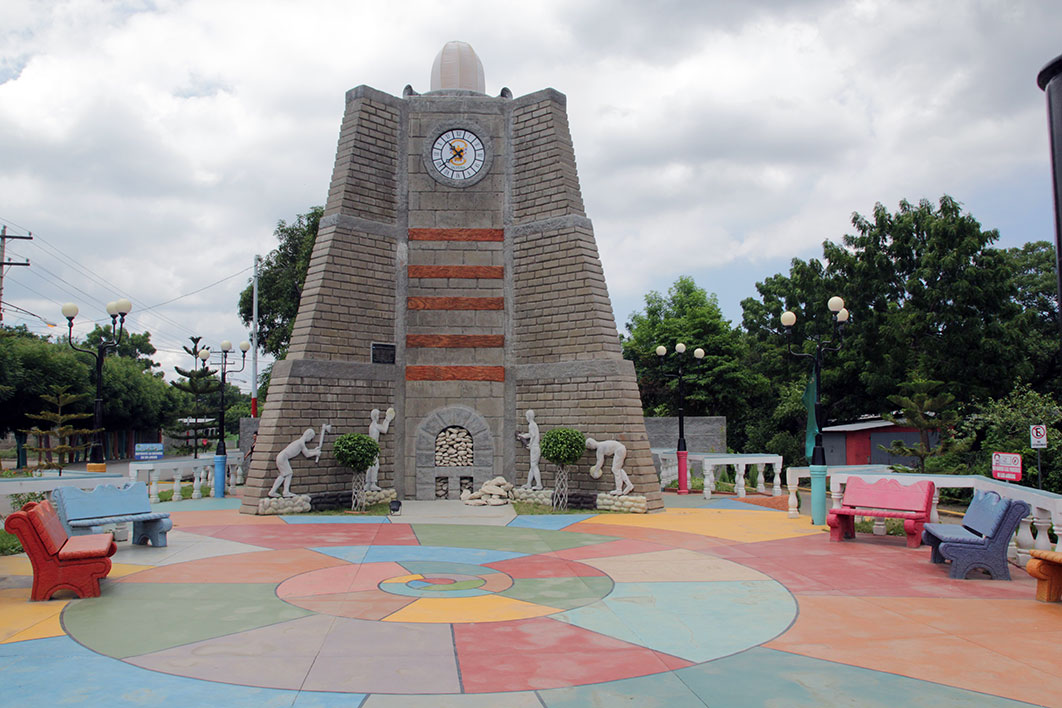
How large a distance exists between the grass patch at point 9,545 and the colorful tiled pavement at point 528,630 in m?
1.30

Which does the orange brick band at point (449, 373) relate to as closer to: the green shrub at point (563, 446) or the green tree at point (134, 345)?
the green shrub at point (563, 446)

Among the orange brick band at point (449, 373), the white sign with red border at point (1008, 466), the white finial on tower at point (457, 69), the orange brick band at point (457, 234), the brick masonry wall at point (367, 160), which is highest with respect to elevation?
the white finial on tower at point (457, 69)

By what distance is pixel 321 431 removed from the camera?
15.5 metres

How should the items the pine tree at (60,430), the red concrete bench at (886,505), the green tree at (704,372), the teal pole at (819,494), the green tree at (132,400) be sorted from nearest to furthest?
the red concrete bench at (886,505)
the teal pole at (819,494)
the pine tree at (60,430)
the green tree at (704,372)
the green tree at (132,400)

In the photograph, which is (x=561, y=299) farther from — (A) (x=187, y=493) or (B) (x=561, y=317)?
(A) (x=187, y=493)

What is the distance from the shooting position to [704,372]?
3709cm

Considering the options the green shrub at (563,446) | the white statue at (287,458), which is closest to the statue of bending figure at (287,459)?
the white statue at (287,458)

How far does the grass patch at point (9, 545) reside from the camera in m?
10.4

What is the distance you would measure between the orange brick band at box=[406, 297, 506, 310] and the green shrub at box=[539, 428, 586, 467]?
11.8ft

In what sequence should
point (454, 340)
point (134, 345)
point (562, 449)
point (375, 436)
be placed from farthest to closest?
point (134, 345), point (454, 340), point (375, 436), point (562, 449)

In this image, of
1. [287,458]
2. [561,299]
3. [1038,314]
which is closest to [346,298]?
[287,458]

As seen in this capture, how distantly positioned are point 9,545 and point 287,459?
5020 mm

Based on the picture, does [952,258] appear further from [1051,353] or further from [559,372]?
[559,372]

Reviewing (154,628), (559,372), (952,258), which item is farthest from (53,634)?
(952,258)
